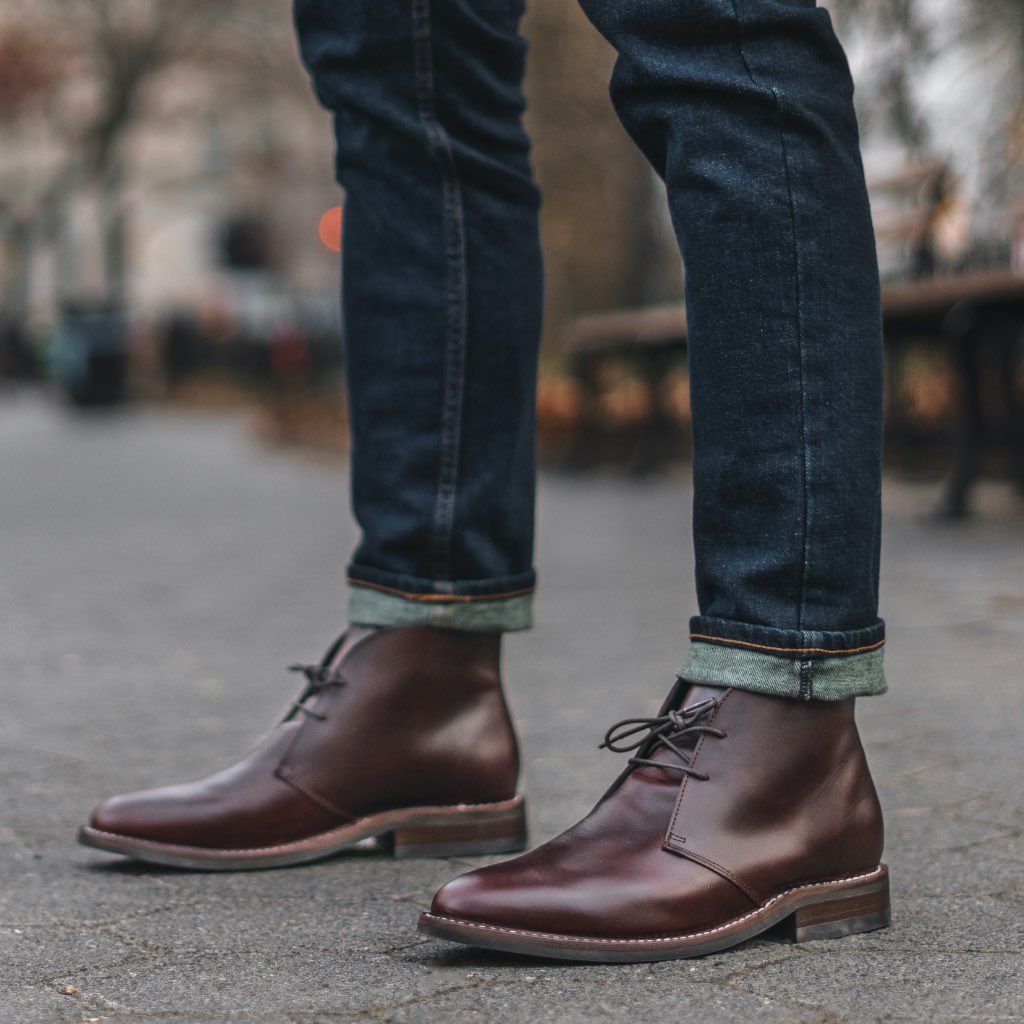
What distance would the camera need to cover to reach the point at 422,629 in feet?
5.86

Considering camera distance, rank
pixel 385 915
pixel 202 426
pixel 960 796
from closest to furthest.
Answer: pixel 385 915
pixel 960 796
pixel 202 426

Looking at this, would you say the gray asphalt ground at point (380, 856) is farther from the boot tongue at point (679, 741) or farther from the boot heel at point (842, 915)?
the boot tongue at point (679, 741)

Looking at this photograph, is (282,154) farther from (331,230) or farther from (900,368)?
(900,368)

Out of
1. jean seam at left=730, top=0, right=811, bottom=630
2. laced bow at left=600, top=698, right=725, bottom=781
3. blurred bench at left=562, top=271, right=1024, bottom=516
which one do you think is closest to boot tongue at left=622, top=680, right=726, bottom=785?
laced bow at left=600, top=698, right=725, bottom=781

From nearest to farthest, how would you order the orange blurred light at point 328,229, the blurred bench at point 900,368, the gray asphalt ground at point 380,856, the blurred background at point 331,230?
the gray asphalt ground at point 380,856
the blurred bench at point 900,368
the blurred background at point 331,230
the orange blurred light at point 328,229

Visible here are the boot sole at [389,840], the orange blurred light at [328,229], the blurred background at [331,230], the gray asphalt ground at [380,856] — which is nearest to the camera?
the gray asphalt ground at [380,856]

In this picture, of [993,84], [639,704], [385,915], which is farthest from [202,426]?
[385,915]

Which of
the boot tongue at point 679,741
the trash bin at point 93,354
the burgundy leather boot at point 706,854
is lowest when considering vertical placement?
the burgundy leather boot at point 706,854

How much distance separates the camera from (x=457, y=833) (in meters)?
1.79

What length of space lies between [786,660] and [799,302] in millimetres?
323

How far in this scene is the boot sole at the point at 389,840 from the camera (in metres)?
1.74

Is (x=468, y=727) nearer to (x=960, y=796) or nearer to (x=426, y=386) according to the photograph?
(x=426, y=386)

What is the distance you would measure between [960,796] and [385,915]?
2.75 ft

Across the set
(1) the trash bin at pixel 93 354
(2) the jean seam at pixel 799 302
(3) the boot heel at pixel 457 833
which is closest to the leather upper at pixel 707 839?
(2) the jean seam at pixel 799 302
